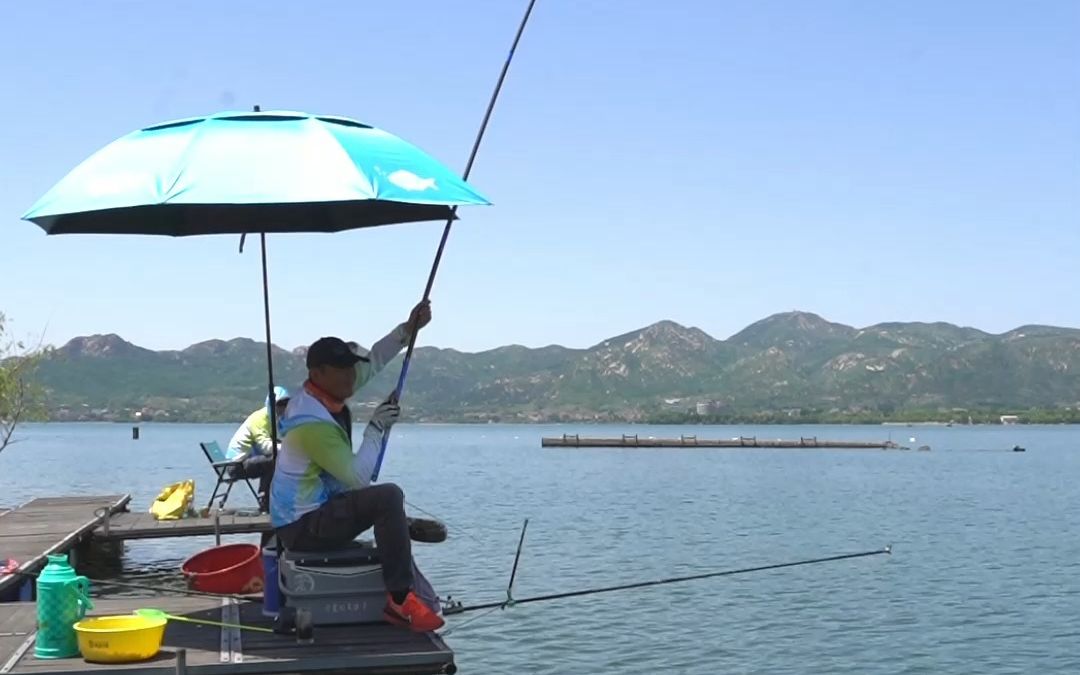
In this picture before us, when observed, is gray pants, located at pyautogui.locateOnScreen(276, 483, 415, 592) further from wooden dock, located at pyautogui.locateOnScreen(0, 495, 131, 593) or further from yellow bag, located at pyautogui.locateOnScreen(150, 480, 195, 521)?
yellow bag, located at pyautogui.locateOnScreen(150, 480, 195, 521)

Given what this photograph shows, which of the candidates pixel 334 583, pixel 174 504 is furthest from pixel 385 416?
pixel 174 504

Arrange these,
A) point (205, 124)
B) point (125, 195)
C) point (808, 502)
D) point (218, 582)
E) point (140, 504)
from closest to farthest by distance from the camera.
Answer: point (125, 195)
point (205, 124)
point (218, 582)
point (140, 504)
point (808, 502)

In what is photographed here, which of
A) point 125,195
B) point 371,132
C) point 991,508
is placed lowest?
point 991,508

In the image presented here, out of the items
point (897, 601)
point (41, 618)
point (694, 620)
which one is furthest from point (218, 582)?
point (897, 601)

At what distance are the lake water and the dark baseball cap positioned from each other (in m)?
8.10

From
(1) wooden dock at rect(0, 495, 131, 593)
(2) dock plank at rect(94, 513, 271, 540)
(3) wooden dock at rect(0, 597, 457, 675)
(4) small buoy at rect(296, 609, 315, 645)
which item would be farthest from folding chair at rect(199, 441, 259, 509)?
(4) small buoy at rect(296, 609, 315, 645)

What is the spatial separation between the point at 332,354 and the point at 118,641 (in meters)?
1.91

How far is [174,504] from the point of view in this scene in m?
18.6

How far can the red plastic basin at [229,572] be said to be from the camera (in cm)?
862

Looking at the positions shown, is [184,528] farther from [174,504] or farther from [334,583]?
[334,583]

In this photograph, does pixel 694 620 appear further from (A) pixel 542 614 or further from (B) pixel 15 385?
(B) pixel 15 385

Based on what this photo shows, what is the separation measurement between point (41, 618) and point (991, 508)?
4468 cm

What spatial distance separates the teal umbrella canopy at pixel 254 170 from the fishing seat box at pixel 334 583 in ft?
6.64

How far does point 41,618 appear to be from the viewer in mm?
6672
